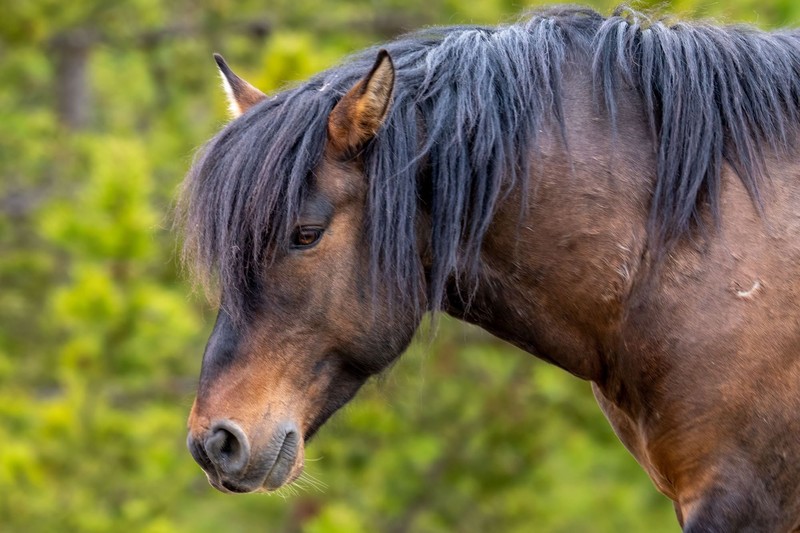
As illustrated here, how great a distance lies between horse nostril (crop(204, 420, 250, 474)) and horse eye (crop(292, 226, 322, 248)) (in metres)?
0.46

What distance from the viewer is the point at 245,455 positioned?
2652mm

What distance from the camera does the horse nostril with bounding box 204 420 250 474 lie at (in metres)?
2.65

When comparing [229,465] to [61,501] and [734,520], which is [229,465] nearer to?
[734,520]

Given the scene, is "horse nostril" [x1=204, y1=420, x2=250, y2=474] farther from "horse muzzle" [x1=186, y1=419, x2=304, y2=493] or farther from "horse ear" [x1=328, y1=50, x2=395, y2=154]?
"horse ear" [x1=328, y1=50, x2=395, y2=154]

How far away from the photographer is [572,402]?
8531mm

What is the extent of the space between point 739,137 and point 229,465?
1.49 meters

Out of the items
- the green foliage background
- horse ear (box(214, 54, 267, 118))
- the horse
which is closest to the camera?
the horse

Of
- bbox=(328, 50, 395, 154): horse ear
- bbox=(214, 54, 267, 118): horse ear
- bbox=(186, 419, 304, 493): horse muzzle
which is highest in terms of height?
bbox=(328, 50, 395, 154): horse ear

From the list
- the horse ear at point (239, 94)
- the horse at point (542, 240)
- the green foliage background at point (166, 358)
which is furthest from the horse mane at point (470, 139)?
the green foliage background at point (166, 358)

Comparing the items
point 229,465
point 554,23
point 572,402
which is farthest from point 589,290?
point 572,402

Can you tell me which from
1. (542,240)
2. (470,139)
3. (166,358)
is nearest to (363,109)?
(470,139)

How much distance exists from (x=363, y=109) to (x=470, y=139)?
0.29 m

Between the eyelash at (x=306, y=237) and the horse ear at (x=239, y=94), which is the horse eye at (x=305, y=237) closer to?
the eyelash at (x=306, y=237)

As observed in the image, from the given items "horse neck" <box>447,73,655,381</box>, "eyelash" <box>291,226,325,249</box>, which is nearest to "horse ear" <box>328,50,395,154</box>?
"eyelash" <box>291,226,325,249</box>
